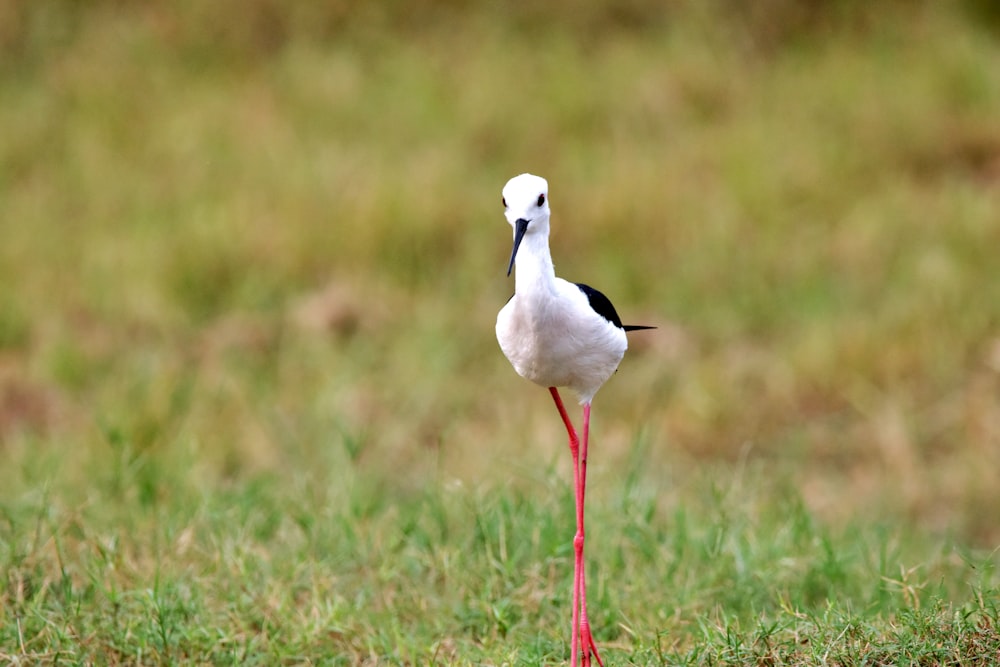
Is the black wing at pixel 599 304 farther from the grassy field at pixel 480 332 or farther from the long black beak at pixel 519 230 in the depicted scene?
the grassy field at pixel 480 332

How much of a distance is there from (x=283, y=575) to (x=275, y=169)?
4310 mm

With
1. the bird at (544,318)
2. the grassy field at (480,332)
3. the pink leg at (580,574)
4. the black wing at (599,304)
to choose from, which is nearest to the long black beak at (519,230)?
the bird at (544,318)

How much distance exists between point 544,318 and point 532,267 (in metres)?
0.09

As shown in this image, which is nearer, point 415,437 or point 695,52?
point 415,437

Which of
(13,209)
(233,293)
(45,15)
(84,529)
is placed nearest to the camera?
(84,529)

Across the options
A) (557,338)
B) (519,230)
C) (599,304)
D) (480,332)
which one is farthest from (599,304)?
(480,332)

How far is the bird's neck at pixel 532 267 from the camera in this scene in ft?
7.36

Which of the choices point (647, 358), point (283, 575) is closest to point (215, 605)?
point (283, 575)

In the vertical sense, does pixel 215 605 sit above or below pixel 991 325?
below

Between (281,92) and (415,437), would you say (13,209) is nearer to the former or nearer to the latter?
(281,92)

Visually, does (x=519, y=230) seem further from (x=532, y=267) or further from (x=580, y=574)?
(x=580, y=574)

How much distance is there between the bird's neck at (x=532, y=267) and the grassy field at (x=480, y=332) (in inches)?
37.5

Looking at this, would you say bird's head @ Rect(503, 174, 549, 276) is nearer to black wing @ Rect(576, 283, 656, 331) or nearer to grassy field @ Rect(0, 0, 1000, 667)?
black wing @ Rect(576, 283, 656, 331)

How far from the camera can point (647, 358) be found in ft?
20.0
